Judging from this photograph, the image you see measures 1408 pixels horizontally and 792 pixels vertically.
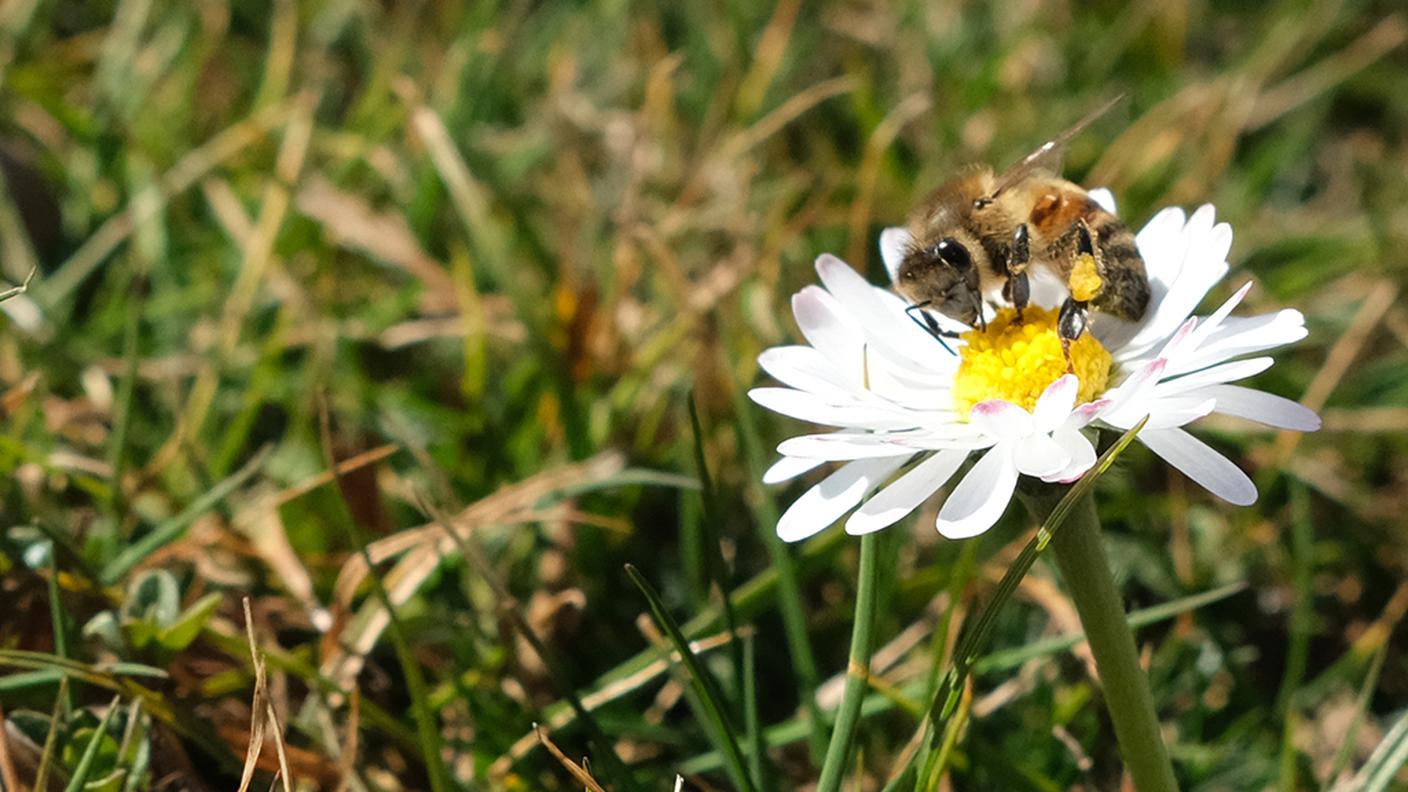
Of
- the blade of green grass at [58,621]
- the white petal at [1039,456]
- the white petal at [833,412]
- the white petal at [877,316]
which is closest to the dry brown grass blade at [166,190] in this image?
the blade of green grass at [58,621]

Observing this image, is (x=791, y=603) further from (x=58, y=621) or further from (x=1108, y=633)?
(x=58, y=621)

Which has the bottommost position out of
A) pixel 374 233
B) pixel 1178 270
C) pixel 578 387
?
pixel 578 387

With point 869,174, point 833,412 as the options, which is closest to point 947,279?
point 833,412

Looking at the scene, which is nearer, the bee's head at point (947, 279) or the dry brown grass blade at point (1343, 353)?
the bee's head at point (947, 279)

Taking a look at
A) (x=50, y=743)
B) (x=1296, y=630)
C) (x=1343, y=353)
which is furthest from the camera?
(x=1343, y=353)

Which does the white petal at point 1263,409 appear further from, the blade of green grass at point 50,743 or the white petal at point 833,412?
the blade of green grass at point 50,743

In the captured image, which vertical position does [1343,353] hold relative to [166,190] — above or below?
above
